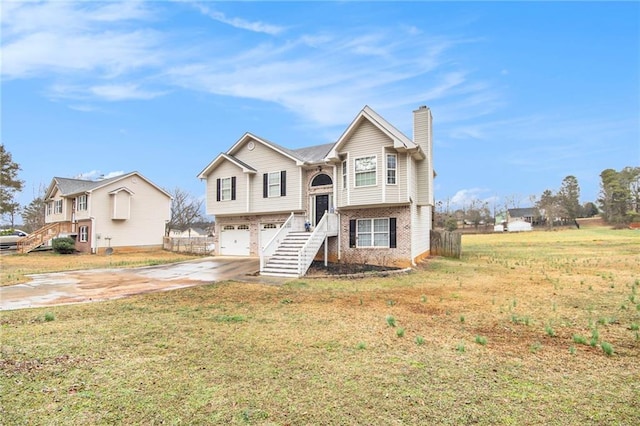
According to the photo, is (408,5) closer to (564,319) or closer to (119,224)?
(564,319)

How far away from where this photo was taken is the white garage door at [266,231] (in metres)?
20.9

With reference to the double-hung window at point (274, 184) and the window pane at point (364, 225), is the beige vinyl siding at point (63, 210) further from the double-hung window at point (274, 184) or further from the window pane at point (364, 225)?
the window pane at point (364, 225)

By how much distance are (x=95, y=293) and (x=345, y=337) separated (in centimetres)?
846

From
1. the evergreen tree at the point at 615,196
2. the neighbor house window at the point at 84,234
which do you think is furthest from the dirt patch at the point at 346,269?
the evergreen tree at the point at 615,196

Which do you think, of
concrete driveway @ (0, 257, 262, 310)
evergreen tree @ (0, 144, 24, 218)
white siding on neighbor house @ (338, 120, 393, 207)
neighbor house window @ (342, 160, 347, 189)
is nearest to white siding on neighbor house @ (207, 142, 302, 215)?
neighbor house window @ (342, 160, 347, 189)

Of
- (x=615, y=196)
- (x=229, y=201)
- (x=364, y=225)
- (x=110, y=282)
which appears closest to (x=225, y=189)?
(x=229, y=201)

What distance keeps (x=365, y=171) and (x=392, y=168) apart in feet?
4.28

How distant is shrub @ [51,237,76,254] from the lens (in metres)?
27.8

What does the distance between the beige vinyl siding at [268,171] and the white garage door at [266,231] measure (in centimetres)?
104

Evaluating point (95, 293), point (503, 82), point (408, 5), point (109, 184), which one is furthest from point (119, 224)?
point (503, 82)

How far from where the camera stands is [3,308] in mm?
8039

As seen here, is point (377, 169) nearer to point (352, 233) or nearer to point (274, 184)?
point (352, 233)

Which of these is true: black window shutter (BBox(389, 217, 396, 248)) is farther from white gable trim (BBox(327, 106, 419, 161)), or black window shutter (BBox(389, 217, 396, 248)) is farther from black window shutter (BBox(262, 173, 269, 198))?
black window shutter (BBox(262, 173, 269, 198))

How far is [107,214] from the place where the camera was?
29.5m
